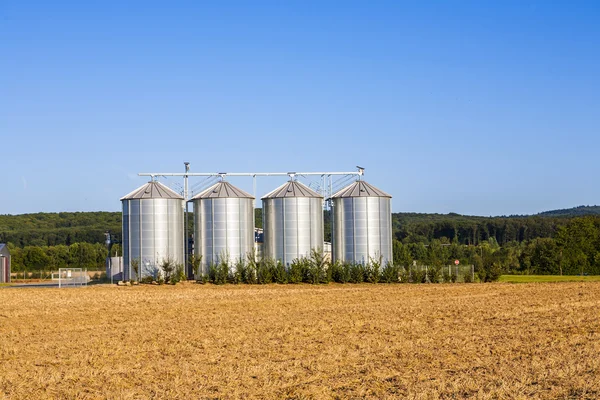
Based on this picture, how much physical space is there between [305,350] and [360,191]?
146 ft

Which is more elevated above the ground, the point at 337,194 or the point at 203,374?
the point at 337,194

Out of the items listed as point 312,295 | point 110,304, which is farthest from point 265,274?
point 110,304

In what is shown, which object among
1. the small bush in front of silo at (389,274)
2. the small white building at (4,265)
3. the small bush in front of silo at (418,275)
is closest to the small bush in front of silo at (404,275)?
the small bush in front of silo at (418,275)

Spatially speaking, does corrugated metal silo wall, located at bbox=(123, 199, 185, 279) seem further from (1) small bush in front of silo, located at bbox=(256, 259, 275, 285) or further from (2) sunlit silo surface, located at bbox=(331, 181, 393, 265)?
(2) sunlit silo surface, located at bbox=(331, 181, 393, 265)

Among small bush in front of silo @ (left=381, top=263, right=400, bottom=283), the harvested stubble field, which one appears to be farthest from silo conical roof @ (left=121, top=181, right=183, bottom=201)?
the harvested stubble field

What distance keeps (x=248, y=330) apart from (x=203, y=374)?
9182 millimetres

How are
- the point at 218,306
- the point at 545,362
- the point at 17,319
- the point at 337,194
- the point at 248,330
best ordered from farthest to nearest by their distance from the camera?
the point at 337,194
the point at 218,306
the point at 17,319
the point at 248,330
the point at 545,362

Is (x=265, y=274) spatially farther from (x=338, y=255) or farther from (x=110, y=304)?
(x=110, y=304)

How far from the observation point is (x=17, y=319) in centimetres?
3397

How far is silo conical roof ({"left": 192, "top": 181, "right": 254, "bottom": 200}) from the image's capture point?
64812 millimetres

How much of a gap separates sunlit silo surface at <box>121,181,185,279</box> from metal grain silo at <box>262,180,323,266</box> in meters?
7.82

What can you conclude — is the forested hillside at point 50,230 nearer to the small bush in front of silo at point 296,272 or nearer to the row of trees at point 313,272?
the row of trees at point 313,272

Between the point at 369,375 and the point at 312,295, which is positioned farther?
the point at 312,295

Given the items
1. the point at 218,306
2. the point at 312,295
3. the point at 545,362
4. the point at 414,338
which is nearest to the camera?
the point at 545,362
